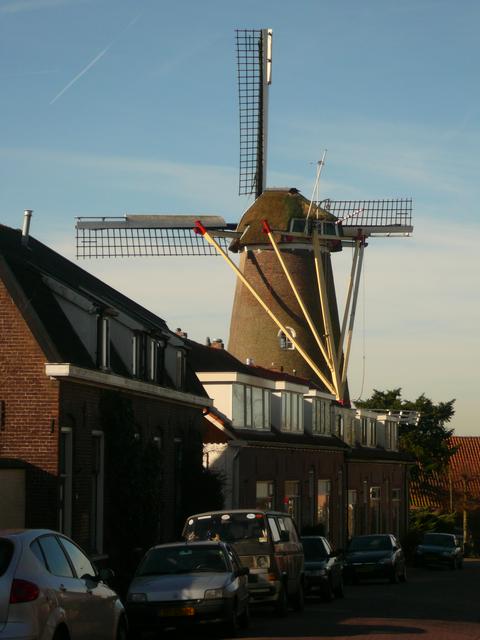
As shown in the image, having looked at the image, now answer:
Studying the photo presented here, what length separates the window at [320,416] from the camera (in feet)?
177

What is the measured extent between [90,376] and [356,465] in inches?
1421

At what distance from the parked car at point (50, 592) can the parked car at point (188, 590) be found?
172 inches

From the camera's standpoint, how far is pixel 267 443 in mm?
45281

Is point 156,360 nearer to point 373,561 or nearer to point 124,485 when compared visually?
point 124,485

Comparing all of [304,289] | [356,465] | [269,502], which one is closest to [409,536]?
[356,465]

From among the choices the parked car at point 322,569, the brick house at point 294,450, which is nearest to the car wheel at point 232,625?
the parked car at point 322,569

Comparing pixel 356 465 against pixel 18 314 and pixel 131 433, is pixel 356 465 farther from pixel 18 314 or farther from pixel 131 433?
pixel 18 314

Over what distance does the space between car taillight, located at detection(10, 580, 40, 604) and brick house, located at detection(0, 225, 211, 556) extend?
1218 centimetres

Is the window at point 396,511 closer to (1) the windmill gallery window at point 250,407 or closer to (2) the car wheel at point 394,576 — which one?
(1) the windmill gallery window at point 250,407

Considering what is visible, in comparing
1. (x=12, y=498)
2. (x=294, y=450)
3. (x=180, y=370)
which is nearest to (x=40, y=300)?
(x=12, y=498)

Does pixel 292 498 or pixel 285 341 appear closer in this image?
pixel 292 498

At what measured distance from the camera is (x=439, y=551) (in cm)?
5672

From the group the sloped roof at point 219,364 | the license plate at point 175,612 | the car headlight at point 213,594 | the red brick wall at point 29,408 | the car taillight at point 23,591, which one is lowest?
the license plate at point 175,612

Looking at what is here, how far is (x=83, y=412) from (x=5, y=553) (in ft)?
48.1
